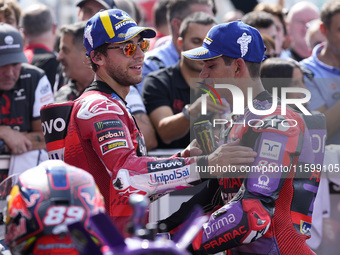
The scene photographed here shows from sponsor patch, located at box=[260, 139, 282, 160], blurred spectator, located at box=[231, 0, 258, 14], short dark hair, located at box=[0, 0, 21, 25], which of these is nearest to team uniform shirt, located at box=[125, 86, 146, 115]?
sponsor patch, located at box=[260, 139, 282, 160]

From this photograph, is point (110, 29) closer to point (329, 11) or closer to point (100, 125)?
point (100, 125)

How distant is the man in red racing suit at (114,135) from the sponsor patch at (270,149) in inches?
2.7

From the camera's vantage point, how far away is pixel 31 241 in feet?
7.83

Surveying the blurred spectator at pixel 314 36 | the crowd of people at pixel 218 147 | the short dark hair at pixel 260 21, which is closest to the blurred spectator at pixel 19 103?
the crowd of people at pixel 218 147

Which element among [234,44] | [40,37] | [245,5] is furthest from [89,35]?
[245,5]

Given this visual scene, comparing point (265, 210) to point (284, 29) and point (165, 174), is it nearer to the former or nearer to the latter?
point (165, 174)

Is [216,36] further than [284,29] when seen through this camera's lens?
No

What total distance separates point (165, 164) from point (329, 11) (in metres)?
3.61

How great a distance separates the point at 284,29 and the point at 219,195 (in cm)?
384

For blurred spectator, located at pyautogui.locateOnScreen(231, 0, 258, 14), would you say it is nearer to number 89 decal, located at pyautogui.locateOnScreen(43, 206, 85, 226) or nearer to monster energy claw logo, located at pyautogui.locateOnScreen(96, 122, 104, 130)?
monster energy claw logo, located at pyautogui.locateOnScreen(96, 122, 104, 130)

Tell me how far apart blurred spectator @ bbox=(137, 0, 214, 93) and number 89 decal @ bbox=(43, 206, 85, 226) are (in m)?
3.92

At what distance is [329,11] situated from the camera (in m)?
6.46

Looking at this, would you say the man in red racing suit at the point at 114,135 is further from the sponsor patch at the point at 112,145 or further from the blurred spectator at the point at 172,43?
the blurred spectator at the point at 172,43

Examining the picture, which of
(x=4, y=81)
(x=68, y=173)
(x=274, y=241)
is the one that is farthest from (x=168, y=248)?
(x=4, y=81)
